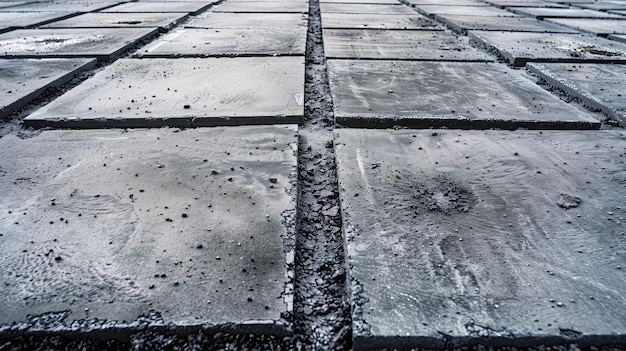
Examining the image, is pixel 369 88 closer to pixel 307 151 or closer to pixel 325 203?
pixel 307 151

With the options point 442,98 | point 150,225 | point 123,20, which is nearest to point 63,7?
point 123,20

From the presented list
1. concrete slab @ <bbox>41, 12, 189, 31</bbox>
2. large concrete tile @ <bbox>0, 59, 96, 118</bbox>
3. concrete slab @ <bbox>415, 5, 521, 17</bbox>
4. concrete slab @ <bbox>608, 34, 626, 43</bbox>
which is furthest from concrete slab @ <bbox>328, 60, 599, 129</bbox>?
concrete slab @ <bbox>415, 5, 521, 17</bbox>

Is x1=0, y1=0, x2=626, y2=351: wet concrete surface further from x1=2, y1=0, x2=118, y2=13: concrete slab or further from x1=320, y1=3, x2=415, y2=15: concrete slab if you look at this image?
x1=2, y1=0, x2=118, y2=13: concrete slab

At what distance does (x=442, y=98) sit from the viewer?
1218 mm

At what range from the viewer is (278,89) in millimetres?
1256

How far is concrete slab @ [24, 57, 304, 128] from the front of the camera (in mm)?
1050

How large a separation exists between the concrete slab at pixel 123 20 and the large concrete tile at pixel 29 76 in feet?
2.85

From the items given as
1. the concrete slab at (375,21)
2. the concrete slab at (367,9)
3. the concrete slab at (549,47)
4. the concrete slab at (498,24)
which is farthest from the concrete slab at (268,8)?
the concrete slab at (549,47)

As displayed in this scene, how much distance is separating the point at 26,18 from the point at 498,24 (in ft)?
9.70

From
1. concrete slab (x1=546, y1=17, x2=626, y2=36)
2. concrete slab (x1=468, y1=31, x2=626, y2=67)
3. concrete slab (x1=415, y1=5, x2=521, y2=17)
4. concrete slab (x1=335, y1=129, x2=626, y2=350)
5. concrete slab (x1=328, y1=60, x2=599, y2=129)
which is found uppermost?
concrete slab (x1=415, y1=5, x2=521, y2=17)

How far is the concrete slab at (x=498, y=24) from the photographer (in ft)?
7.98

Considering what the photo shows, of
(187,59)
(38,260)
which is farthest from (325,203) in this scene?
(187,59)

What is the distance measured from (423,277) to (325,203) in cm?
25

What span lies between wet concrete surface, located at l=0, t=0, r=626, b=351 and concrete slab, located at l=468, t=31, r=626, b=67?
0.27 m
